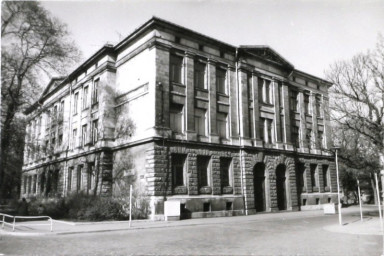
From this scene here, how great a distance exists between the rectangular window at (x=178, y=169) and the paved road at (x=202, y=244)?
9106 millimetres

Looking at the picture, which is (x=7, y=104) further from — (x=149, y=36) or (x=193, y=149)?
(x=193, y=149)

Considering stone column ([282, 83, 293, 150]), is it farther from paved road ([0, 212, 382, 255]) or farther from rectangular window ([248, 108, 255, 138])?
paved road ([0, 212, 382, 255])

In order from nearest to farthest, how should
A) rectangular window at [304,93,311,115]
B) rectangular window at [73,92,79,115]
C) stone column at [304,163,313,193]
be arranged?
stone column at [304,163,313,193]
rectangular window at [73,92,79,115]
rectangular window at [304,93,311,115]

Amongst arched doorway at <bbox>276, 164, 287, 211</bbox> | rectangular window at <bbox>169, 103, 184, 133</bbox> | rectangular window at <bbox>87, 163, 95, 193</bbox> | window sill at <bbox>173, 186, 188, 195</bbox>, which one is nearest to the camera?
window sill at <bbox>173, 186, 188, 195</bbox>

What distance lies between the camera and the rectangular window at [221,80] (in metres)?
28.4

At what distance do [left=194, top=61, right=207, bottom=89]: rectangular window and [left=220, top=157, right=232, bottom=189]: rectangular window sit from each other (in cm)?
596

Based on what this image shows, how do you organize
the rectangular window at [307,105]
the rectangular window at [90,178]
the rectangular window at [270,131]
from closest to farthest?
the rectangular window at [90,178]
the rectangular window at [270,131]
the rectangular window at [307,105]

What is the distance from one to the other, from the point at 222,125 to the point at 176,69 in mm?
5849

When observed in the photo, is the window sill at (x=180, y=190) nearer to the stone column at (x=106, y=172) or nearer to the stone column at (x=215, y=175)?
the stone column at (x=215, y=175)

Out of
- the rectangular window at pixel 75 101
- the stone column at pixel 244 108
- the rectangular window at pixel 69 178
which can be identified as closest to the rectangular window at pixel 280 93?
the stone column at pixel 244 108

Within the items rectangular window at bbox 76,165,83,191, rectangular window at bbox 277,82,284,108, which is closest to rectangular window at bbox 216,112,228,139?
rectangular window at bbox 277,82,284,108

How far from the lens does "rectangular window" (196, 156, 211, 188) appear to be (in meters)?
25.1

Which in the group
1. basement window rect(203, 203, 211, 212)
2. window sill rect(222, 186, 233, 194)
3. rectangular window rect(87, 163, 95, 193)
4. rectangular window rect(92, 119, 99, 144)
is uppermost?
rectangular window rect(92, 119, 99, 144)

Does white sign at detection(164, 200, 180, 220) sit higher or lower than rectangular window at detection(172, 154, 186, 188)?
lower
